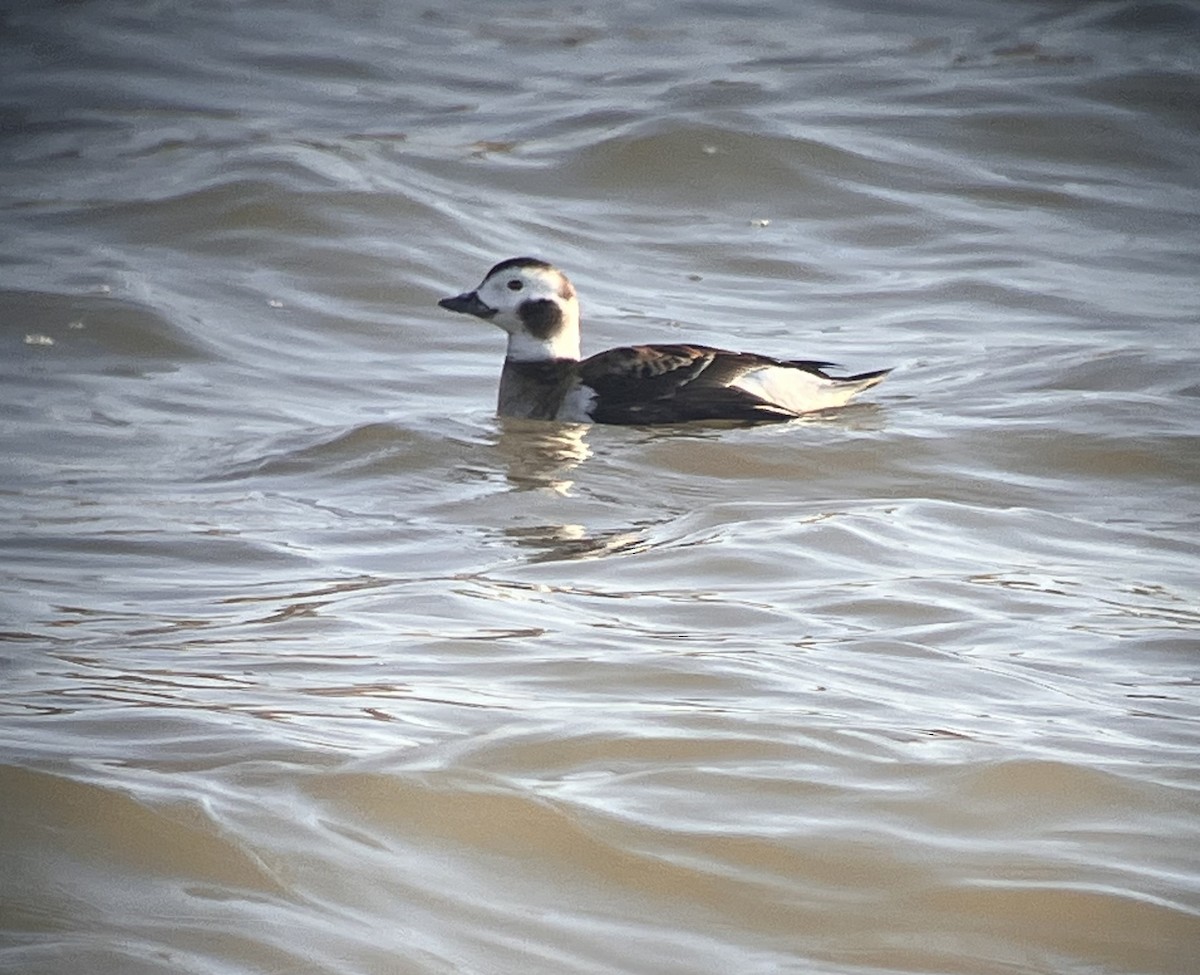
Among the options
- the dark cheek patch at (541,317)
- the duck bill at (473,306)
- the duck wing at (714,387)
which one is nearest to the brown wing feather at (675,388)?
the duck wing at (714,387)

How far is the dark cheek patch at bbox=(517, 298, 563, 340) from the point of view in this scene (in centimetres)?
858

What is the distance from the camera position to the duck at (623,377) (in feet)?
25.8

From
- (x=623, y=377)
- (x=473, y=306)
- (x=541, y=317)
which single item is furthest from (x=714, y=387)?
(x=473, y=306)

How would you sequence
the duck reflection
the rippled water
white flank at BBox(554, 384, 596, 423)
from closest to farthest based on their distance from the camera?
the rippled water → the duck reflection → white flank at BBox(554, 384, 596, 423)

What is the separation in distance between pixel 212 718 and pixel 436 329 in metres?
6.25

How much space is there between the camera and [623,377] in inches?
317

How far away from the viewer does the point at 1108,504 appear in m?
6.60

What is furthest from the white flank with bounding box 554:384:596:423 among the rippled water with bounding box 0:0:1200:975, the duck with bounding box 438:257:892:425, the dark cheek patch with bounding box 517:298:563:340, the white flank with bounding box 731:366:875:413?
the white flank with bounding box 731:366:875:413

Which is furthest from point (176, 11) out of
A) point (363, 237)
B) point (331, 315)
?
point (331, 315)

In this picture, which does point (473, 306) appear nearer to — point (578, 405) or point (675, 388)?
point (578, 405)

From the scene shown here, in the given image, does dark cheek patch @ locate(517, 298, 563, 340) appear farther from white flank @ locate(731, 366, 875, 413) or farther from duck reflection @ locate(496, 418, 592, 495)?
white flank @ locate(731, 366, 875, 413)

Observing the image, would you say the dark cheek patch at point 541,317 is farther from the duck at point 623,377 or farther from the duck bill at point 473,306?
the duck bill at point 473,306

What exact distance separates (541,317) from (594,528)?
247 centimetres

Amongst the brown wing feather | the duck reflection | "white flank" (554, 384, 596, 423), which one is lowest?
the duck reflection
